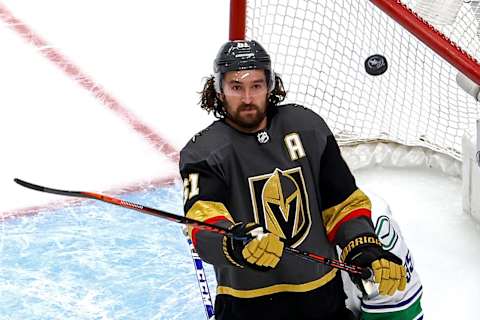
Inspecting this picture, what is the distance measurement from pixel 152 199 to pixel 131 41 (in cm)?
107

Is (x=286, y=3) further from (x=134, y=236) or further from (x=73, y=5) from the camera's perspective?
(x=73, y=5)

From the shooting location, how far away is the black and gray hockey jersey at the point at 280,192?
7.01ft

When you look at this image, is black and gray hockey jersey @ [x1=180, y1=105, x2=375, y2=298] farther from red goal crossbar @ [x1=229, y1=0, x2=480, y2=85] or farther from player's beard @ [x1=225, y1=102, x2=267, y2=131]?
red goal crossbar @ [x1=229, y1=0, x2=480, y2=85]

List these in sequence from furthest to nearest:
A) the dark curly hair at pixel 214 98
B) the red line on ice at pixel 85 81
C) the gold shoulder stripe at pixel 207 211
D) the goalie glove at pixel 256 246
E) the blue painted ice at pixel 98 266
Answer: the red line on ice at pixel 85 81 → the blue painted ice at pixel 98 266 → the dark curly hair at pixel 214 98 → the gold shoulder stripe at pixel 207 211 → the goalie glove at pixel 256 246

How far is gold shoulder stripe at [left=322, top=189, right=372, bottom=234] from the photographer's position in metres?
2.18

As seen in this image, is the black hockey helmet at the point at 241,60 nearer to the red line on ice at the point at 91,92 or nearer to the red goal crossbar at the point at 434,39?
the red goal crossbar at the point at 434,39

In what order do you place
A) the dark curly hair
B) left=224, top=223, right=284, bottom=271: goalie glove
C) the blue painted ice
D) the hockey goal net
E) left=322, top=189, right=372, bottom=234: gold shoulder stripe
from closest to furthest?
1. left=224, top=223, right=284, bottom=271: goalie glove
2. left=322, top=189, right=372, bottom=234: gold shoulder stripe
3. the dark curly hair
4. the blue painted ice
5. the hockey goal net

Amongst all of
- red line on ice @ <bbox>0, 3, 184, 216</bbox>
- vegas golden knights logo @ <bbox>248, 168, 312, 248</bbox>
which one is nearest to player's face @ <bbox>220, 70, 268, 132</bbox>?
vegas golden knights logo @ <bbox>248, 168, 312, 248</bbox>

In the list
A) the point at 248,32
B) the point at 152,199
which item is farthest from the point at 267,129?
the point at 152,199

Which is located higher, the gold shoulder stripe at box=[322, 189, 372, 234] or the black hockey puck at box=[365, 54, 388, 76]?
the black hockey puck at box=[365, 54, 388, 76]

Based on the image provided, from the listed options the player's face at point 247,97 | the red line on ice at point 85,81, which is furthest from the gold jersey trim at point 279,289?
the red line on ice at point 85,81

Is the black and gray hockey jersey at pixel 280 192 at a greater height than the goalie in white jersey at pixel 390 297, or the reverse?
the black and gray hockey jersey at pixel 280 192

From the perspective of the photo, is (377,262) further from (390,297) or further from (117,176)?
(117,176)

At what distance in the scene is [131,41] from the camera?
13.9ft
